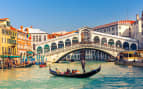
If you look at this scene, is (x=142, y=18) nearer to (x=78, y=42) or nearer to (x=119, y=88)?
(x=78, y=42)

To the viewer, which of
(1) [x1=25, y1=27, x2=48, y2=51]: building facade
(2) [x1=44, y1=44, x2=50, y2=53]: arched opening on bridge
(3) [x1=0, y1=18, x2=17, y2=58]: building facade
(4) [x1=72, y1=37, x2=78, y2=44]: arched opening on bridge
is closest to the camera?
(3) [x1=0, y1=18, x2=17, y2=58]: building facade

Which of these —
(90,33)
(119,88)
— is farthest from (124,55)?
(119,88)

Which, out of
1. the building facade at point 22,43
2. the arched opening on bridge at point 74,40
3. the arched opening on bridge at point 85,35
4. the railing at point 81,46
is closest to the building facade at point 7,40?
the building facade at point 22,43

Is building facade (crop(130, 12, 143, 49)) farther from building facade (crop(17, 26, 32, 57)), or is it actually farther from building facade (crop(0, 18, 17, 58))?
building facade (crop(0, 18, 17, 58))

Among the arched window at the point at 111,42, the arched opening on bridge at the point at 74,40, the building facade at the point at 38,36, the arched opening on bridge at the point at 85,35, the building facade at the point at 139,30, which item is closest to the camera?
the arched opening on bridge at the point at 85,35

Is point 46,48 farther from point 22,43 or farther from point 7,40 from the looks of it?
point 7,40

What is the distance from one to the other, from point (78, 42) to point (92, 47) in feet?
12.7

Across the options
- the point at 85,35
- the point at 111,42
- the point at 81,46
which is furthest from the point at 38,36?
the point at 111,42

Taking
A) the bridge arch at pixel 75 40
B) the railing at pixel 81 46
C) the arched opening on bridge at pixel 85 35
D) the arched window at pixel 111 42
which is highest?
the arched opening on bridge at pixel 85 35

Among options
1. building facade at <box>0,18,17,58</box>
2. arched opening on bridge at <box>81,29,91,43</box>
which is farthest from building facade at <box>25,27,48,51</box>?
building facade at <box>0,18,17,58</box>

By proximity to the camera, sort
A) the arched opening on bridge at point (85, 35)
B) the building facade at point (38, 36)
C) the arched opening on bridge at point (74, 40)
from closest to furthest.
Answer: the arched opening on bridge at point (85, 35) < the arched opening on bridge at point (74, 40) < the building facade at point (38, 36)

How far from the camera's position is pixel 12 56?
3169 centimetres

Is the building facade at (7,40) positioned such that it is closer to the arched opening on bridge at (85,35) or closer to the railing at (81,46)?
the railing at (81,46)

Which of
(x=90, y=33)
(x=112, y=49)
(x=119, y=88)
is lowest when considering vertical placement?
(x=119, y=88)
